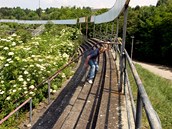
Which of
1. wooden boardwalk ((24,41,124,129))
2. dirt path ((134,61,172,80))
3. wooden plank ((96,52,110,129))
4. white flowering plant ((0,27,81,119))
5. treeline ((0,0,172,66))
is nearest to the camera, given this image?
wooden plank ((96,52,110,129))

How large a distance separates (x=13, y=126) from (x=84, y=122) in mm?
1653

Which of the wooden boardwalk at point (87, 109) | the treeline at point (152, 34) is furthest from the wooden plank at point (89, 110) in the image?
the treeline at point (152, 34)

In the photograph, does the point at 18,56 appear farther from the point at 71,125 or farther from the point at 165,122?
the point at 165,122

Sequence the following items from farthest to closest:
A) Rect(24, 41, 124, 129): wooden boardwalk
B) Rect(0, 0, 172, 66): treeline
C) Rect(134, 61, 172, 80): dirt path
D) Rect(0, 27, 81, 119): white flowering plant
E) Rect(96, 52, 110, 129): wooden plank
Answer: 1. Rect(0, 0, 172, 66): treeline
2. Rect(134, 61, 172, 80): dirt path
3. Rect(0, 27, 81, 119): white flowering plant
4. Rect(24, 41, 124, 129): wooden boardwalk
5. Rect(96, 52, 110, 129): wooden plank

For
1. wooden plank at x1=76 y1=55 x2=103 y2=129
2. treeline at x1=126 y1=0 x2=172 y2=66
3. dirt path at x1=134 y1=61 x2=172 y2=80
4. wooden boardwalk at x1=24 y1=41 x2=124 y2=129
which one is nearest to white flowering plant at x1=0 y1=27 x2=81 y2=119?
wooden boardwalk at x1=24 y1=41 x2=124 y2=129

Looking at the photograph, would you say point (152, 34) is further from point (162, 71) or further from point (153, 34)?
point (162, 71)

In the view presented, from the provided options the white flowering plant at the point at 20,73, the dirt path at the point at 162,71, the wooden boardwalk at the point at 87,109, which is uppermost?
the white flowering plant at the point at 20,73

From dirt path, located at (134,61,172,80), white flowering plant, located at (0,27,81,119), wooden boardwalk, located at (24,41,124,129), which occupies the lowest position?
dirt path, located at (134,61,172,80)

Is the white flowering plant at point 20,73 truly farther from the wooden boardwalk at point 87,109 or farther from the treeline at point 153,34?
the treeline at point 153,34

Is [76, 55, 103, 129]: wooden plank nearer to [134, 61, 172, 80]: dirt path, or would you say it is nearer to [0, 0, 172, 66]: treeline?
[134, 61, 172, 80]: dirt path

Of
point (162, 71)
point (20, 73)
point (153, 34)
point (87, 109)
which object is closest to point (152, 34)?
point (153, 34)

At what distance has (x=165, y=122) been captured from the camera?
705 cm

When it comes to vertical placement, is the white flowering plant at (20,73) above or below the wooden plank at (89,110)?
above

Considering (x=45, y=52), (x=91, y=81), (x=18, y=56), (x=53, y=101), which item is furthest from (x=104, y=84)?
(x=45, y=52)
